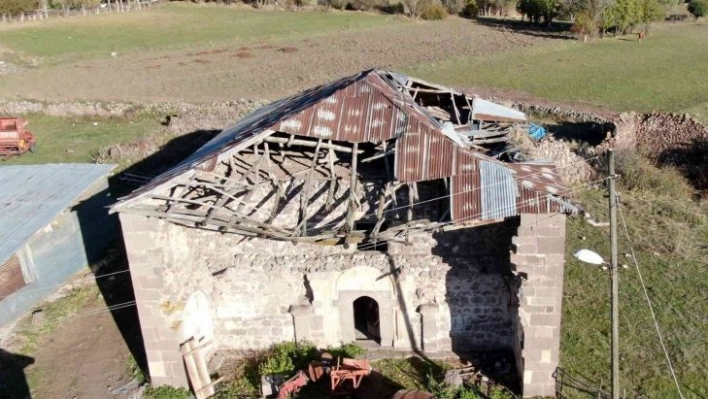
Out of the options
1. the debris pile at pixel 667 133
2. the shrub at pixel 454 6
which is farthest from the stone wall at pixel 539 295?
the shrub at pixel 454 6

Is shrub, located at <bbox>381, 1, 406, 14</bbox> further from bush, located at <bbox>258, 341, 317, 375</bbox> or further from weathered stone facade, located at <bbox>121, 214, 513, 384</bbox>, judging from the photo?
bush, located at <bbox>258, 341, 317, 375</bbox>

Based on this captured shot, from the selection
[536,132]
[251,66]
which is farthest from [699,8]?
[536,132]

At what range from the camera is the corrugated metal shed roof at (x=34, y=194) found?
15.5 meters

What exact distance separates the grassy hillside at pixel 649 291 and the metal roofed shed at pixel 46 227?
39.4 ft

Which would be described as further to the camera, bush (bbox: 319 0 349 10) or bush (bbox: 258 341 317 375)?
bush (bbox: 319 0 349 10)

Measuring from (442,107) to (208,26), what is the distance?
1949 inches

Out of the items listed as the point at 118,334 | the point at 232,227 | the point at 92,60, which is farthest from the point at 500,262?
the point at 92,60

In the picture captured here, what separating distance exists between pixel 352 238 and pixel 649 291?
8662mm

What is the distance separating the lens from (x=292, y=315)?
41.7 ft

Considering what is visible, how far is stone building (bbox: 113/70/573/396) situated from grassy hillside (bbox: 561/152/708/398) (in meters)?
2.02

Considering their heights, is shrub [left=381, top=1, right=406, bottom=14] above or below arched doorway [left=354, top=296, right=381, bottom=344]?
above

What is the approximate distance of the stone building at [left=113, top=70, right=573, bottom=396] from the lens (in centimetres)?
1075

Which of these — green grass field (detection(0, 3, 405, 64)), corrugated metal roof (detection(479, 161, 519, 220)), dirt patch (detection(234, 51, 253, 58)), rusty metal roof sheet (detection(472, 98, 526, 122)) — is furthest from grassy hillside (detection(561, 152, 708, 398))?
green grass field (detection(0, 3, 405, 64))

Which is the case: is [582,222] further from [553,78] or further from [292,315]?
[553,78]
